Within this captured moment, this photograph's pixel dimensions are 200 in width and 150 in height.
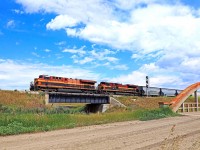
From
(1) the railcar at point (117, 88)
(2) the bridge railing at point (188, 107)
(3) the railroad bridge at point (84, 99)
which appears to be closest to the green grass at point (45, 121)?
(2) the bridge railing at point (188, 107)

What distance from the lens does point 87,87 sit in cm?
6456

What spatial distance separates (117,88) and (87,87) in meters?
9.47

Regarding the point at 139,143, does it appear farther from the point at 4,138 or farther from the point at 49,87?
the point at 49,87

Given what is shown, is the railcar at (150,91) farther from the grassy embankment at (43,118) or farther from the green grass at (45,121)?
the green grass at (45,121)

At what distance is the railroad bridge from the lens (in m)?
51.1

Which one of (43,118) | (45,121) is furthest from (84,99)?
(45,121)

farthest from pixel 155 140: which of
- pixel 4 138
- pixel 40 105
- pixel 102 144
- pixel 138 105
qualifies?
pixel 138 105

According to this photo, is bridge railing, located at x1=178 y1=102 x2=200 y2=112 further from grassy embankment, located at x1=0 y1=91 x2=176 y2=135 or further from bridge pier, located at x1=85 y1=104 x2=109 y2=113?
bridge pier, located at x1=85 y1=104 x2=109 y2=113

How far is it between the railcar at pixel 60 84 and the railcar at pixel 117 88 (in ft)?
10.9

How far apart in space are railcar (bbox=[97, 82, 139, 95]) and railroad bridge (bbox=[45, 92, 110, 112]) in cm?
524

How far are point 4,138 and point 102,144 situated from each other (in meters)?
6.00

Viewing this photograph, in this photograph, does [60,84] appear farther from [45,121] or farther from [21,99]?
[45,121]

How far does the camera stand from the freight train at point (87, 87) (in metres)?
55.6

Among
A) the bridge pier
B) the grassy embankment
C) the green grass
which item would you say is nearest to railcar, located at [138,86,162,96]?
the bridge pier
